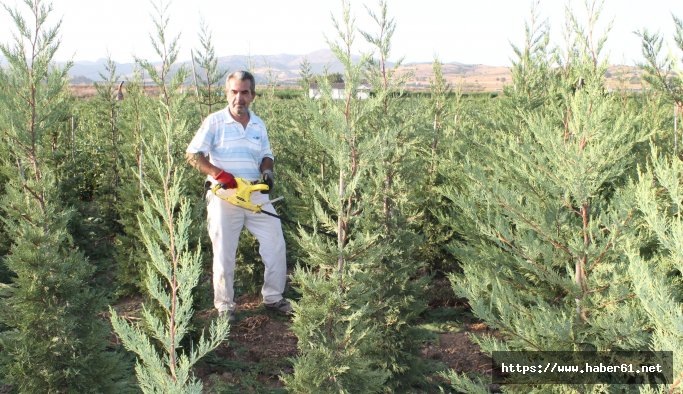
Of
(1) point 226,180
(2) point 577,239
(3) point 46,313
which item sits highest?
(1) point 226,180

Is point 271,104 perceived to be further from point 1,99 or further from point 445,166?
point 1,99

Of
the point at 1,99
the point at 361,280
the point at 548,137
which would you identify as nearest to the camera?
the point at 548,137

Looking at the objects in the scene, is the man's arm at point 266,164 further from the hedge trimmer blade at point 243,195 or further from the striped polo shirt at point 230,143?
the hedge trimmer blade at point 243,195

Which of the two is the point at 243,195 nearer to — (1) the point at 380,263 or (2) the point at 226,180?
(2) the point at 226,180

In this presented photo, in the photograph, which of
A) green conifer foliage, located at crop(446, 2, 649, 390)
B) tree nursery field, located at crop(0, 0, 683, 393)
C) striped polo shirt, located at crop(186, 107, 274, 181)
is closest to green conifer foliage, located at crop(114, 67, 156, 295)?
tree nursery field, located at crop(0, 0, 683, 393)

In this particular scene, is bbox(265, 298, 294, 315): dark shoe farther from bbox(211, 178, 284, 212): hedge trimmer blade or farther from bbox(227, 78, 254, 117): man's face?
bbox(227, 78, 254, 117): man's face

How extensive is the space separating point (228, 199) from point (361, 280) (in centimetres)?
187

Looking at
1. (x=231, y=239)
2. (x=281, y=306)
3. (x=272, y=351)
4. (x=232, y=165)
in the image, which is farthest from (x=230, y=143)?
(x=272, y=351)

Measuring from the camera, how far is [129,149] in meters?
7.95

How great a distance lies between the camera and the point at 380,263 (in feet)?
13.9

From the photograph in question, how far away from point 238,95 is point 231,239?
1499mm

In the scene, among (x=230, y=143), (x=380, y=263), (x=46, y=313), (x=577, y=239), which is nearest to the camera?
(x=577, y=239)

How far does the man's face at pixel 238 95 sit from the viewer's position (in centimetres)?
→ 528

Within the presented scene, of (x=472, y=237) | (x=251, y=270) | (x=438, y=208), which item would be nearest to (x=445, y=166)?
(x=438, y=208)
